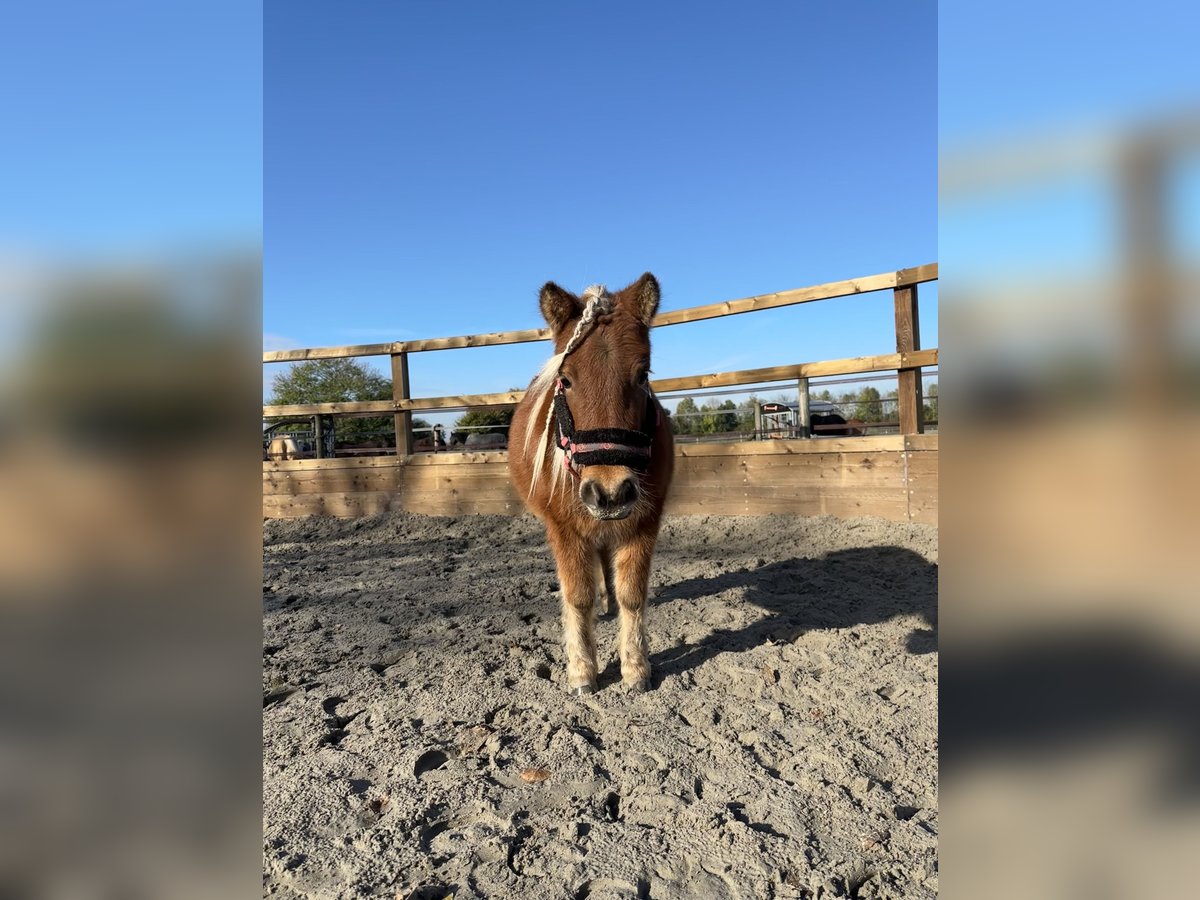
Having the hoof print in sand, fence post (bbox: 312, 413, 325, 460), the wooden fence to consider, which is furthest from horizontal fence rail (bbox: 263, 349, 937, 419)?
the hoof print in sand

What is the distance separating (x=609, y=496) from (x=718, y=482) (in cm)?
393

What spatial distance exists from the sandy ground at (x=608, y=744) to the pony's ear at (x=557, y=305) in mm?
1729

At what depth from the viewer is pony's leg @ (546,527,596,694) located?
2.89 m

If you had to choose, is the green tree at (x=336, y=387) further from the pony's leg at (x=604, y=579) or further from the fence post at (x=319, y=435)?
the pony's leg at (x=604, y=579)

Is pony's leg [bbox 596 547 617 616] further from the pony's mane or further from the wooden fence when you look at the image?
the wooden fence

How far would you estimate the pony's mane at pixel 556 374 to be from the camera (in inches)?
105

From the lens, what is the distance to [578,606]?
299 cm

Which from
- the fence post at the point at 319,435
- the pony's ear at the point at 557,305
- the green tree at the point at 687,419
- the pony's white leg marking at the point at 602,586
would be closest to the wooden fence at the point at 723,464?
the fence post at the point at 319,435

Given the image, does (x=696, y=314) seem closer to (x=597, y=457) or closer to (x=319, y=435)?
(x=597, y=457)
